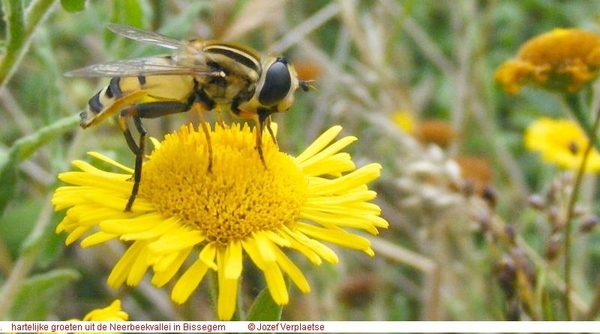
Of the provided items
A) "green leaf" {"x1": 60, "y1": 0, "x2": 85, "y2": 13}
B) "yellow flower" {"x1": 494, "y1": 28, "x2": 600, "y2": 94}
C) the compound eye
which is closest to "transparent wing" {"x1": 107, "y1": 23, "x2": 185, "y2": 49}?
"green leaf" {"x1": 60, "y1": 0, "x2": 85, "y2": 13}

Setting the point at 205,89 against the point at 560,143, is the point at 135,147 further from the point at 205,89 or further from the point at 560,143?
the point at 560,143

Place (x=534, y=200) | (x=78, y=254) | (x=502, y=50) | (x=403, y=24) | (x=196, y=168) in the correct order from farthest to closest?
(x=502, y=50) < (x=403, y=24) < (x=78, y=254) < (x=534, y=200) < (x=196, y=168)

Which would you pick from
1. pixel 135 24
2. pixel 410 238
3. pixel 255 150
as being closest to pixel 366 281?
pixel 410 238

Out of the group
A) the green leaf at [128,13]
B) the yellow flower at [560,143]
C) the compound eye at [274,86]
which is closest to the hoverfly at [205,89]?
the compound eye at [274,86]

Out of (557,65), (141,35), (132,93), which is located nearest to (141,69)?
(132,93)

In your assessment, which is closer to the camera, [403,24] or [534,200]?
[534,200]

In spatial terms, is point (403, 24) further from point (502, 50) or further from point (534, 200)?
point (534, 200)
